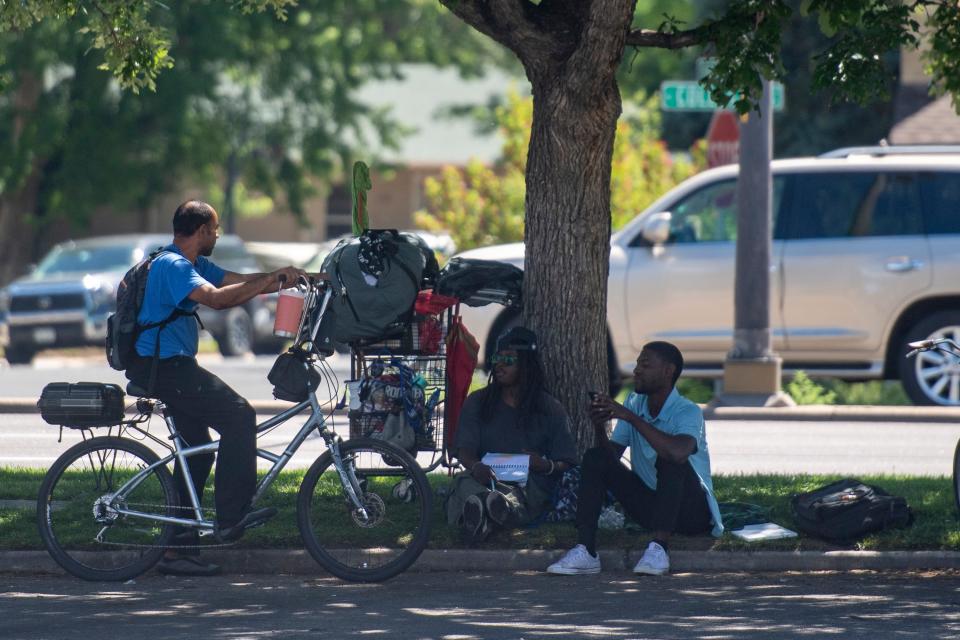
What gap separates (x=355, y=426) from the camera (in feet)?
28.6

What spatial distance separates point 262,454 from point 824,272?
7.56m

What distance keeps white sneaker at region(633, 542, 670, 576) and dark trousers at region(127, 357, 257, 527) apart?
1940 millimetres

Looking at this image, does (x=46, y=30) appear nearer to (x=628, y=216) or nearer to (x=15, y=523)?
(x=628, y=216)

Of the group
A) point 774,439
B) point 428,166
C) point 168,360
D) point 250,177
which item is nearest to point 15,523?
point 168,360

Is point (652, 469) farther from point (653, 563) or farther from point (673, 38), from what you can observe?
point (673, 38)

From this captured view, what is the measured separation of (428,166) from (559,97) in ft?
103

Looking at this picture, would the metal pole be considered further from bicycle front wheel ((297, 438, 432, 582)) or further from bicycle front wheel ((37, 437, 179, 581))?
bicycle front wheel ((37, 437, 179, 581))

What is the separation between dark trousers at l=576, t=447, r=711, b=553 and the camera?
8.18 meters

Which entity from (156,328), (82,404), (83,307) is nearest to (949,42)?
(156,328)

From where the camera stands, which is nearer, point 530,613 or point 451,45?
point 530,613

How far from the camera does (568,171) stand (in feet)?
30.1

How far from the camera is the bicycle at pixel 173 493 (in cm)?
794

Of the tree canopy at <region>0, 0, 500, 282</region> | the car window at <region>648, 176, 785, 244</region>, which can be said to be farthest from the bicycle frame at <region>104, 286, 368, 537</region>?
the tree canopy at <region>0, 0, 500, 282</region>

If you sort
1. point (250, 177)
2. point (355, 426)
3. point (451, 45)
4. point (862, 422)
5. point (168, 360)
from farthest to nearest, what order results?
point (451, 45), point (250, 177), point (862, 422), point (355, 426), point (168, 360)
